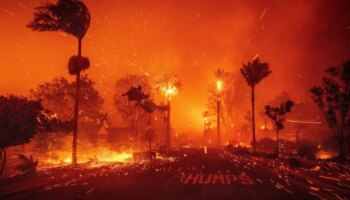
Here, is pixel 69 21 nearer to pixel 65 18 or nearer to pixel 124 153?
pixel 65 18

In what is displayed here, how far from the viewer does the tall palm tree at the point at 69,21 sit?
2784 centimetres

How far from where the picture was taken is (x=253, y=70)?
52000mm

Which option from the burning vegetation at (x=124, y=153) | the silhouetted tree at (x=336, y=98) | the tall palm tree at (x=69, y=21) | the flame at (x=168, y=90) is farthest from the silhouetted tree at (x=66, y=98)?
the silhouetted tree at (x=336, y=98)

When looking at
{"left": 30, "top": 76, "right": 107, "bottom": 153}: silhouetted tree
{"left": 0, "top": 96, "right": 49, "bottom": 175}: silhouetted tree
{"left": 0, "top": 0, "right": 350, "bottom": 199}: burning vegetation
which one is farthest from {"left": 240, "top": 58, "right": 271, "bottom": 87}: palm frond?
{"left": 0, "top": 96, "right": 49, "bottom": 175}: silhouetted tree

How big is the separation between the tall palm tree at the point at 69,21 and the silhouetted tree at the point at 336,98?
82.0 feet

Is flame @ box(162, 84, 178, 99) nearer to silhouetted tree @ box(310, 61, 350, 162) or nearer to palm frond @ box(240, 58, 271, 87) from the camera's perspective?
palm frond @ box(240, 58, 271, 87)

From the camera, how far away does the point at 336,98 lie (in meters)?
35.6

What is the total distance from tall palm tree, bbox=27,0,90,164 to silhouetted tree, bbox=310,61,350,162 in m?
25.0

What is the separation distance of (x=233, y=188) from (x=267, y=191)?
155cm

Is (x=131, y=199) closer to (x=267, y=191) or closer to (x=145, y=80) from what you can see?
(x=267, y=191)

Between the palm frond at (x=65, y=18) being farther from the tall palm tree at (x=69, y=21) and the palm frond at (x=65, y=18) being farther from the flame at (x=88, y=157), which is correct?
the flame at (x=88, y=157)

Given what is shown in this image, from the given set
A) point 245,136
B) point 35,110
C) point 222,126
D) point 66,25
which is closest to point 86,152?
point 66,25

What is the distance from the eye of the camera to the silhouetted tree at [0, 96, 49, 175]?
17.9 meters

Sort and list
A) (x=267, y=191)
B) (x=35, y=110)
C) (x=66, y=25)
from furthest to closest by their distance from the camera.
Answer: (x=66, y=25) < (x=35, y=110) < (x=267, y=191)
